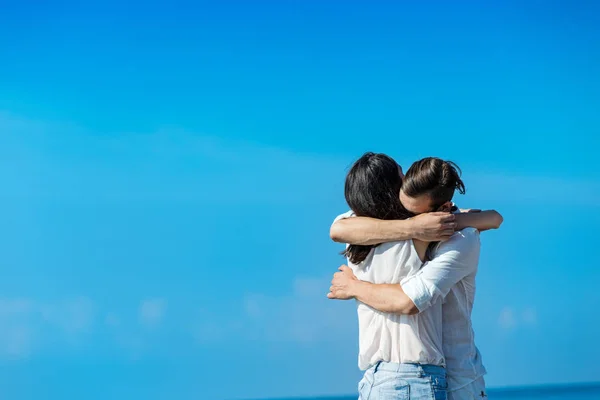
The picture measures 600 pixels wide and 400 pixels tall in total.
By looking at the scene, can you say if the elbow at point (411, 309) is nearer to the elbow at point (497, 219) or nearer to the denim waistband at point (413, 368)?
the denim waistband at point (413, 368)

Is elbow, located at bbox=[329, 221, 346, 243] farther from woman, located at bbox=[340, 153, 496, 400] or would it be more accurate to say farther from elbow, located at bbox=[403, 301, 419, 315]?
elbow, located at bbox=[403, 301, 419, 315]

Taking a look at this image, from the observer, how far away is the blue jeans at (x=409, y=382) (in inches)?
88.0

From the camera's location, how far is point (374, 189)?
7.59 ft

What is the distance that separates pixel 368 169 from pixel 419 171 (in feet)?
0.53

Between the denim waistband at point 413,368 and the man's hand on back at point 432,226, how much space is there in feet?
1.25

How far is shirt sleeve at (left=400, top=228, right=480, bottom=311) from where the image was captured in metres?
2.21

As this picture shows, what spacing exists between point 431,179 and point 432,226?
0.46 feet

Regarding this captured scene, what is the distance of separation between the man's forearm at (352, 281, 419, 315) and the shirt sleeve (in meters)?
0.02

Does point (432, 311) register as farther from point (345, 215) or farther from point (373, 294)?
point (345, 215)

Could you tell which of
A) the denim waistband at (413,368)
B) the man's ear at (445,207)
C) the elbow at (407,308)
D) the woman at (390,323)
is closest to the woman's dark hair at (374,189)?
the woman at (390,323)

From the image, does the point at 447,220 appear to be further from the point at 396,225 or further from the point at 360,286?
the point at 360,286

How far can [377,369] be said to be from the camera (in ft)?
7.59

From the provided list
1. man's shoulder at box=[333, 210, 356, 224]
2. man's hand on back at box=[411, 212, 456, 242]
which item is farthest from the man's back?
man's shoulder at box=[333, 210, 356, 224]

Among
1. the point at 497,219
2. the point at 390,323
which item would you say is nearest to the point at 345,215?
the point at 390,323
